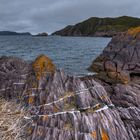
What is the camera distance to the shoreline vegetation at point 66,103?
1021 centimetres

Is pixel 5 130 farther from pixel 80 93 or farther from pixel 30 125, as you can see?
pixel 80 93

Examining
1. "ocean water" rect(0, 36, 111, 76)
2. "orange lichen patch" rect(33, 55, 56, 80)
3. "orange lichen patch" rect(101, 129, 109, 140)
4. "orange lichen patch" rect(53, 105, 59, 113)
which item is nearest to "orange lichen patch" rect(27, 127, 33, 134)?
"orange lichen patch" rect(53, 105, 59, 113)

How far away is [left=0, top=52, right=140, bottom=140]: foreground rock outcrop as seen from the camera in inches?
400

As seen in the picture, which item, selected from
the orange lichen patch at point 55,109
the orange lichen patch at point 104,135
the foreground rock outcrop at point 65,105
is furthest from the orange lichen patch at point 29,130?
the orange lichen patch at point 104,135

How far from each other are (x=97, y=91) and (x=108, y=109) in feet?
3.65

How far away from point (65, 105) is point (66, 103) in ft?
0.43

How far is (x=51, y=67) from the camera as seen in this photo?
13.5 meters

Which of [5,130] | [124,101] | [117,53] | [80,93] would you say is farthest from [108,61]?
[5,130]

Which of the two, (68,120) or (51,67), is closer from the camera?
(68,120)

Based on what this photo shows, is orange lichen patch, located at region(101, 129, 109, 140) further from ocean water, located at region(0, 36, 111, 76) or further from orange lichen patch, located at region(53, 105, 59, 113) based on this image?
ocean water, located at region(0, 36, 111, 76)

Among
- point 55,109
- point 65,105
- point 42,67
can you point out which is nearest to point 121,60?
point 42,67

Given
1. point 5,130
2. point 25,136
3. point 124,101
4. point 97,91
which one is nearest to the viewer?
point 5,130

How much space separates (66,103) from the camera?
450 inches

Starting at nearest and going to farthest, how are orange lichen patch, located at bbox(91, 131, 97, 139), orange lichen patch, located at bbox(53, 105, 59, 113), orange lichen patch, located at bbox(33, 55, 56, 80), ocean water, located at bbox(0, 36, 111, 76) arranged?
orange lichen patch, located at bbox(91, 131, 97, 139), orange lichen patch, located at bbox(53, 105, 59, 113), orange lichen patch, located at bbox(33, 55, 56, 80), ocean water, located at bbox(0, 36, 111, 76)
